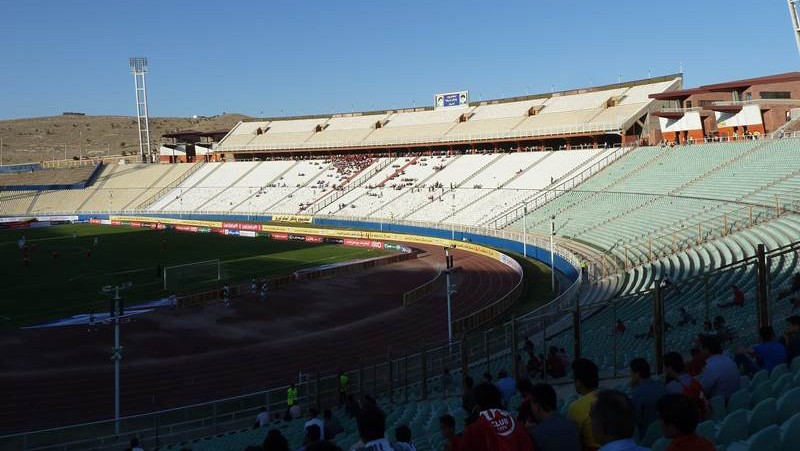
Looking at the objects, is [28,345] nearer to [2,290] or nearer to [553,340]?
[2,290]

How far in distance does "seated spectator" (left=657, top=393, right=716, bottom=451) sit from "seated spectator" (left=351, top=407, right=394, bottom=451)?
2.11m

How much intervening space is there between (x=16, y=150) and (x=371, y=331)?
149 metres

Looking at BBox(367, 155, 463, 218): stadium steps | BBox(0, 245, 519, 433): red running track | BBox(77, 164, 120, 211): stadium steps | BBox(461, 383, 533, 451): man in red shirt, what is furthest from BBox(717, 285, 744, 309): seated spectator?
BBox(77, 164, 120, 211): stadium steps

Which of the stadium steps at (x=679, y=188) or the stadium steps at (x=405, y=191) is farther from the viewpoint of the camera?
the stadium steps at (x=405, y=191)

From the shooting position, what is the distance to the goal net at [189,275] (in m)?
45.5

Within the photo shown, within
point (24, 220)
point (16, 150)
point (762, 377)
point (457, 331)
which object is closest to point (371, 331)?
point (457, 331)

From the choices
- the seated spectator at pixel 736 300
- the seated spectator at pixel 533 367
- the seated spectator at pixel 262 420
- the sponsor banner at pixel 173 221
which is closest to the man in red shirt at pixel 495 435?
the seated spectator at pixel 533 367

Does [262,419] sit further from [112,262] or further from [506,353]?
[112,262]

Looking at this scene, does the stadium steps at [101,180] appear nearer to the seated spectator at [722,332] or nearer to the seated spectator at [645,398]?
the seated spectator at [722,332]

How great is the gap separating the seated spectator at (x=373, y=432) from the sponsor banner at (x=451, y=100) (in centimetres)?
9352

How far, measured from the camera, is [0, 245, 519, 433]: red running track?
24.2 meters

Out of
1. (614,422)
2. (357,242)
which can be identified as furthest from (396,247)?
(614,422)

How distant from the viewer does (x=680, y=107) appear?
6925cm

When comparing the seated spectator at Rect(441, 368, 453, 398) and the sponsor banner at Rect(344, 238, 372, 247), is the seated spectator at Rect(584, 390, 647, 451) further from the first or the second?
the sponsor banner at Rect(344, 238, 372, 247)
